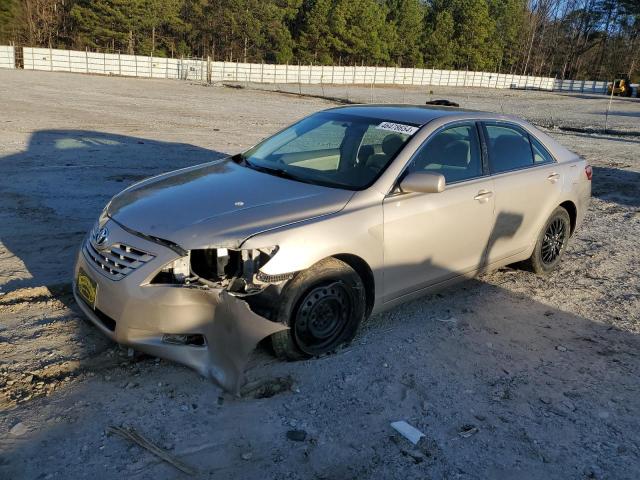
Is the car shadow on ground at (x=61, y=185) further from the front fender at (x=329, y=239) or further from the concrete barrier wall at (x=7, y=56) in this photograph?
the concrete barrier wall at (x=7, y=56)

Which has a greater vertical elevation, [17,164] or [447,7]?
[447,7]

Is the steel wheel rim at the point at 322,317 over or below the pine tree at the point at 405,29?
below

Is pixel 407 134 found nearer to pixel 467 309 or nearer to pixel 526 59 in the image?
pixel 467 309

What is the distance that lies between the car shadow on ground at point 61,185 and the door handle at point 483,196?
356cm

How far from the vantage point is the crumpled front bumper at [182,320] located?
3322 millimetres

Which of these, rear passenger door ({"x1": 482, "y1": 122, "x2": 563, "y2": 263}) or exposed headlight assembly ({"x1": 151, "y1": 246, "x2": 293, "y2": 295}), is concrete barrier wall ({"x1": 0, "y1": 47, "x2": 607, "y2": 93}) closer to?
rear passenger door ({"x1": 482, "y1": 122, "x2": 563, "y2": 263})

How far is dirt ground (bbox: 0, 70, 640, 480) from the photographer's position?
9.61 ft

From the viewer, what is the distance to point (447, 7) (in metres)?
90.2

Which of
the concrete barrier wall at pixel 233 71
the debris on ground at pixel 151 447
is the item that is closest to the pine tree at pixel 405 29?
the concrete barrier wall at pixel 233 71

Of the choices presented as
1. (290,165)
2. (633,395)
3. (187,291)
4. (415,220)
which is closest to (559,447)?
(633,395)

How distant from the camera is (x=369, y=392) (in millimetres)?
3568

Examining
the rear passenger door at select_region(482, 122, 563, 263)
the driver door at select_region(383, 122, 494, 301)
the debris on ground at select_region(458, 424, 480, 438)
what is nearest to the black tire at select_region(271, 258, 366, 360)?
the driver door at select_region(383, 122, 494, 301)

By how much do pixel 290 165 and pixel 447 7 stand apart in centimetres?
9502

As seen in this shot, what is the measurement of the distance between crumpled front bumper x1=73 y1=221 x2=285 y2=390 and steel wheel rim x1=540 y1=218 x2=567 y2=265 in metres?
3.47
